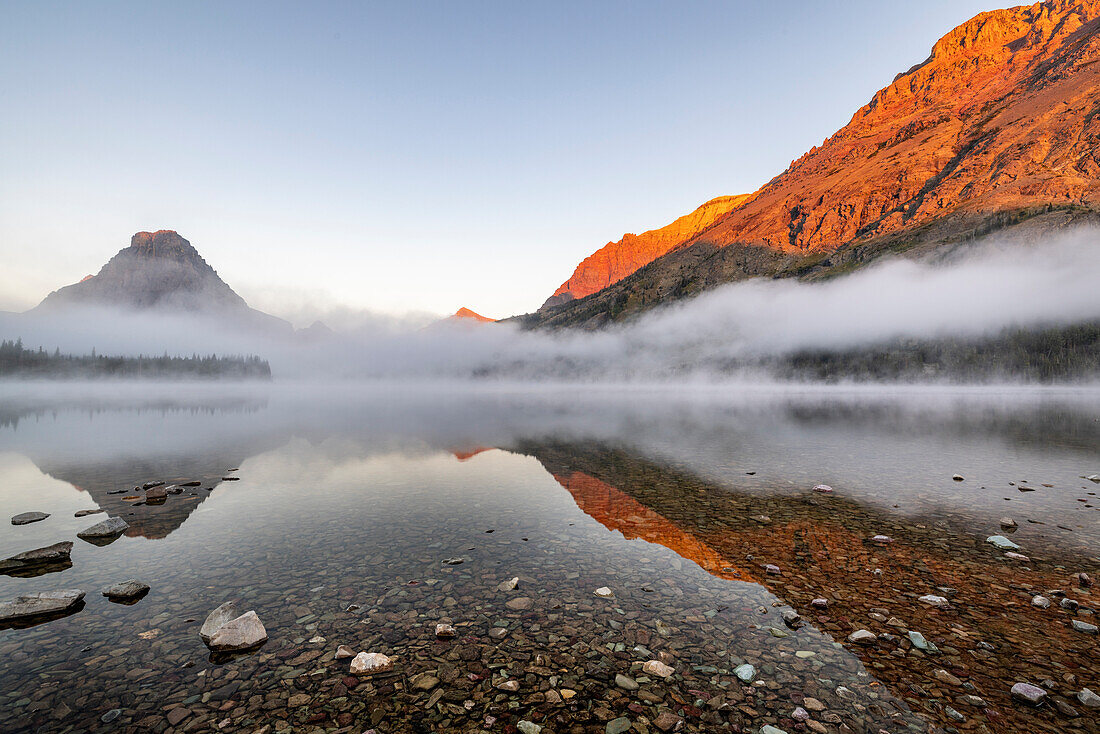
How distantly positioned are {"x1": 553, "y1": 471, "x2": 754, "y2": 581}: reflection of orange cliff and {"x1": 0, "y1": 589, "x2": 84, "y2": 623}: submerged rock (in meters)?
16.6

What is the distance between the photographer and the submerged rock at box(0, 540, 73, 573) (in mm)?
13672

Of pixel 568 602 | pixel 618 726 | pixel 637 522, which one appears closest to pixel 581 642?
pixel 568 602

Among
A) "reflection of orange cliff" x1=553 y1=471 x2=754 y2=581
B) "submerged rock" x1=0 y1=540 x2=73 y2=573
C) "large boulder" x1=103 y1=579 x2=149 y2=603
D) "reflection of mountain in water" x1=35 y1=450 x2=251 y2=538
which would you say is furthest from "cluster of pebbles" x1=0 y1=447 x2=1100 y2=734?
"reflection of mountain in water" x1=35 y1=450 x2=251 y2=538

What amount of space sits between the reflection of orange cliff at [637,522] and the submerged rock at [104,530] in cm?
1917

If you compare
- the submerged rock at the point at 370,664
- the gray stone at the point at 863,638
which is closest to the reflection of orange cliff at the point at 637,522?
the gray stone at the point at 863,638

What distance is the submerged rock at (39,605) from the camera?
34.9 feet

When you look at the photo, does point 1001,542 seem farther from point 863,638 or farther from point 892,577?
point 863,638

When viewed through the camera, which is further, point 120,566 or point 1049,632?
point 120,566

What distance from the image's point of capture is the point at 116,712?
7.49 m

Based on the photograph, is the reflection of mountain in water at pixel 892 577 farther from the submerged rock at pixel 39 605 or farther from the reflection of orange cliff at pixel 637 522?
the submerged rock at pixel 39 605

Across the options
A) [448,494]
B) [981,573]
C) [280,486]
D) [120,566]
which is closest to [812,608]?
[981,573]

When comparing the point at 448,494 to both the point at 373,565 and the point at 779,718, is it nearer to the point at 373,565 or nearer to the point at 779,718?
the point at 373,565

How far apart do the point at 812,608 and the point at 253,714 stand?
41.0ft

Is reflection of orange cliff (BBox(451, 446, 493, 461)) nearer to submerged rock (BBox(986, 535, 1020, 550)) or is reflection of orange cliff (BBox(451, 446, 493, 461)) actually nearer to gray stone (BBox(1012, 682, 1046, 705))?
submerged rock (BBox(986, 535, 1020, 550))
